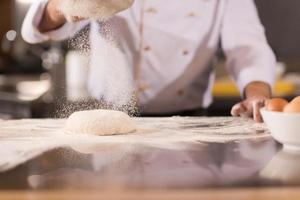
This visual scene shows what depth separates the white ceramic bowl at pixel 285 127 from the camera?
1.04 m

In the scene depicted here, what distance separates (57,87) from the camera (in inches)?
128

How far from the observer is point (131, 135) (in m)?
1.25

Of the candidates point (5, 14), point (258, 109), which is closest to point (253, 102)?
point (258, 109)

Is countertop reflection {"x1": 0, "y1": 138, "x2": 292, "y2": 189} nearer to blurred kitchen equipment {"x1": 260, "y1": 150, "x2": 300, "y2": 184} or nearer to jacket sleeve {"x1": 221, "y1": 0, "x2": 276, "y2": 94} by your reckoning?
blurred kitchen equipment {"x1": 260, "y1": 150, "x2": 300, "y2": 184}

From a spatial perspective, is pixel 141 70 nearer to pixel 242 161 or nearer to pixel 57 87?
pixel 242 161

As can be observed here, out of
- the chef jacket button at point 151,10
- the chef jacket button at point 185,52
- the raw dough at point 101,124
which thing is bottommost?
the raw dough at point 101,124

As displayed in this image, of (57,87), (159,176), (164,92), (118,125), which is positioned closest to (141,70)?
(164,92)

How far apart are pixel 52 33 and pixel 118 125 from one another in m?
0.57

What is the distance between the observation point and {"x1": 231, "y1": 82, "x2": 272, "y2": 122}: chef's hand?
146 centimetres

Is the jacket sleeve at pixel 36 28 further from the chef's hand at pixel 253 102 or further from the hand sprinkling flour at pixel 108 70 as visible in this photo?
the chef's hand at pixel 253 102

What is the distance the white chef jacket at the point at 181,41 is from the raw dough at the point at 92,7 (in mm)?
608

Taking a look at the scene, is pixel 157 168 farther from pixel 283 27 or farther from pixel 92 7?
pixel 283 27

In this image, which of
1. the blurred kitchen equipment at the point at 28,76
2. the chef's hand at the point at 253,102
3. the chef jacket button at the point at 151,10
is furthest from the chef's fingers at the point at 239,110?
the blurred kitchen equipment at the point at 28,76

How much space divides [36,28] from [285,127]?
2.91 ft
